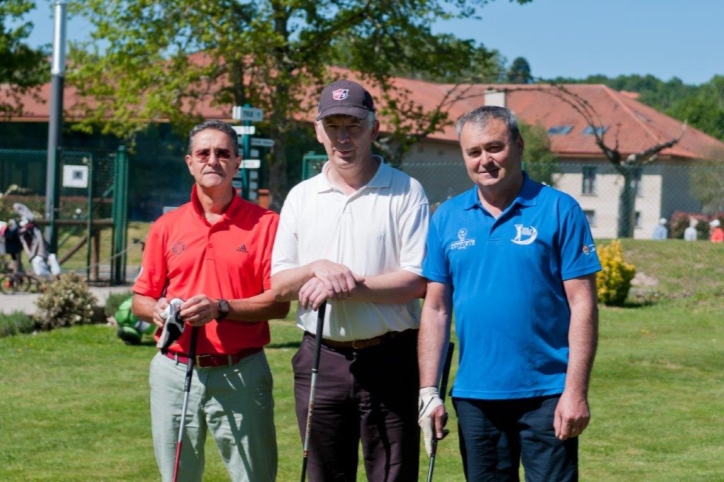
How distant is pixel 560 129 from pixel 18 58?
28749mm

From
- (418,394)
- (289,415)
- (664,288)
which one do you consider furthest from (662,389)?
(664,288)

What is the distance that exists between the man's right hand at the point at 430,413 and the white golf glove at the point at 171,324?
40.8 inches

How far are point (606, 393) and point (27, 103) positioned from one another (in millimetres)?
42107

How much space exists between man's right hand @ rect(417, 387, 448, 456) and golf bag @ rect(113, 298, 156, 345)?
27.4 ft

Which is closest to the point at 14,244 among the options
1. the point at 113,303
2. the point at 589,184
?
the point at 113,303

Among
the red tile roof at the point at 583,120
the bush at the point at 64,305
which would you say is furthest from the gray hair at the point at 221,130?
the red tile roof at the point at 583,120

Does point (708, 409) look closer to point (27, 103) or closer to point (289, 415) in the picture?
point (289, 415)

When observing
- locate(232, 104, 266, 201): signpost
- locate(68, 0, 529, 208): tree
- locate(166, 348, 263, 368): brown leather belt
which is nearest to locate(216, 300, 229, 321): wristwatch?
locate(166, 348, 263, 368): brown leather belt

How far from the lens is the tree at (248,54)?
24141mm

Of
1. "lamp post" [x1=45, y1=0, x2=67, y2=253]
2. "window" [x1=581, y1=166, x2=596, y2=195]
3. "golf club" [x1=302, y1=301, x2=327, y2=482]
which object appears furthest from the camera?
"window" [x1=581, y1=166, x2=596, y2=195]

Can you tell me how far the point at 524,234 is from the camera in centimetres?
408

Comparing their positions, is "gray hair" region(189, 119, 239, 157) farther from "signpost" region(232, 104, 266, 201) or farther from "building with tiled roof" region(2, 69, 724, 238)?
"building with tiled roof" region(2, 69, 724, 238)

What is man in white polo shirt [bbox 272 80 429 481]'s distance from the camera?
454cm

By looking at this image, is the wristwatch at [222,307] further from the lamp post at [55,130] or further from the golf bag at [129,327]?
the lamp post at [55,130]
